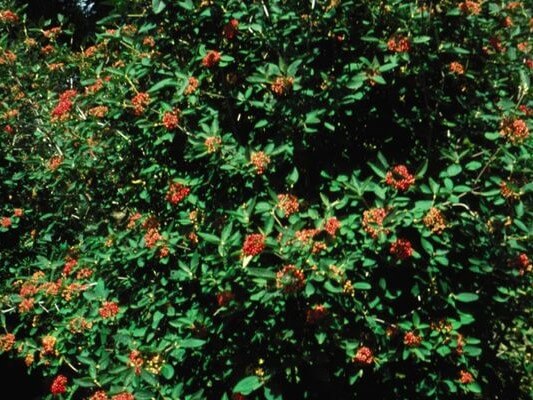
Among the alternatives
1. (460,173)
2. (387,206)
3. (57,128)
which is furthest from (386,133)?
(57,128)

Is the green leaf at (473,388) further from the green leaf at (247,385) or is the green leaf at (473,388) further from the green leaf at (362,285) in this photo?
the green leaf at (247,385)

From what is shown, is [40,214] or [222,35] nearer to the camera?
[222,35]

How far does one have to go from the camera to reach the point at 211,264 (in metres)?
2.62

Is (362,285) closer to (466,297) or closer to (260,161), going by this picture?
(466,297)

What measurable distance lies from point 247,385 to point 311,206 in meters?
0.87

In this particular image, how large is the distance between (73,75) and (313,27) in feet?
10.3

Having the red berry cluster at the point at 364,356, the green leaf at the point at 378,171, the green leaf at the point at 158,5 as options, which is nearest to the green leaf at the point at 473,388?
the red berry cluster at the point at 364,356

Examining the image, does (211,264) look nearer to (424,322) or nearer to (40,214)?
(424,322)

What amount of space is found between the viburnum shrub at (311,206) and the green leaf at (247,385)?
62 mm

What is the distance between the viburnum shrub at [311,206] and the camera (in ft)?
7.86

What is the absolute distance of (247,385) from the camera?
2342 millimetres

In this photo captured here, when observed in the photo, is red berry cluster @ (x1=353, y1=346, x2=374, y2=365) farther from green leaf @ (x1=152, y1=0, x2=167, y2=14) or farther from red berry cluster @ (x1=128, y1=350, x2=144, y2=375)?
green leaf @ (x1=152, y1=0, x2=167, y2=14)

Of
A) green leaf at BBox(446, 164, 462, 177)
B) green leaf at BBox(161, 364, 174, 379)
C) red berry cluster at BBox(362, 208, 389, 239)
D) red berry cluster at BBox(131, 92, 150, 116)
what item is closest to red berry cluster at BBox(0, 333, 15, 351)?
green leaf at BBox(161, 364, 174, 379)

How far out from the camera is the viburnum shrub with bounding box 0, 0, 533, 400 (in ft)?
7.86
